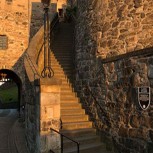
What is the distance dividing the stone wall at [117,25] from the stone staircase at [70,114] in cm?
213

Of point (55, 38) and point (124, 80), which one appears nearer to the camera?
point (124, 80)

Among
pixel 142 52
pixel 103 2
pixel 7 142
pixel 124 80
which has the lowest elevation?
pixel 7 142

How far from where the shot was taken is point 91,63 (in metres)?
10.5

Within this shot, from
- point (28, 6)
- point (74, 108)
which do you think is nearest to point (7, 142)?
point (74, 108)

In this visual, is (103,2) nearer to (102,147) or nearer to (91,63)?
(91,63)

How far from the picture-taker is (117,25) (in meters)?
9.16

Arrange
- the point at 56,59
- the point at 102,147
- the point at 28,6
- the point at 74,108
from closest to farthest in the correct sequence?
the point at 102,147, the point at 74,108, the point at 56,59, the point at 28,6

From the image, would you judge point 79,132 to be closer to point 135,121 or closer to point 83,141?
point 83,141

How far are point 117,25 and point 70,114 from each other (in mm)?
3416

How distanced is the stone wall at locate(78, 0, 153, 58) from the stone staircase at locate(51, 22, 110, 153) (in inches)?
83.8

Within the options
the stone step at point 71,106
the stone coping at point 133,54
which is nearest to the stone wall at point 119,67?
the stone coping at point 133,54

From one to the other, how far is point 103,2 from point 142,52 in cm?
290

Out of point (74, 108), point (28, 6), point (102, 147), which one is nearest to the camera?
point (102, 147)

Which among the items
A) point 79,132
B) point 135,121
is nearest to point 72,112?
point 79,132
